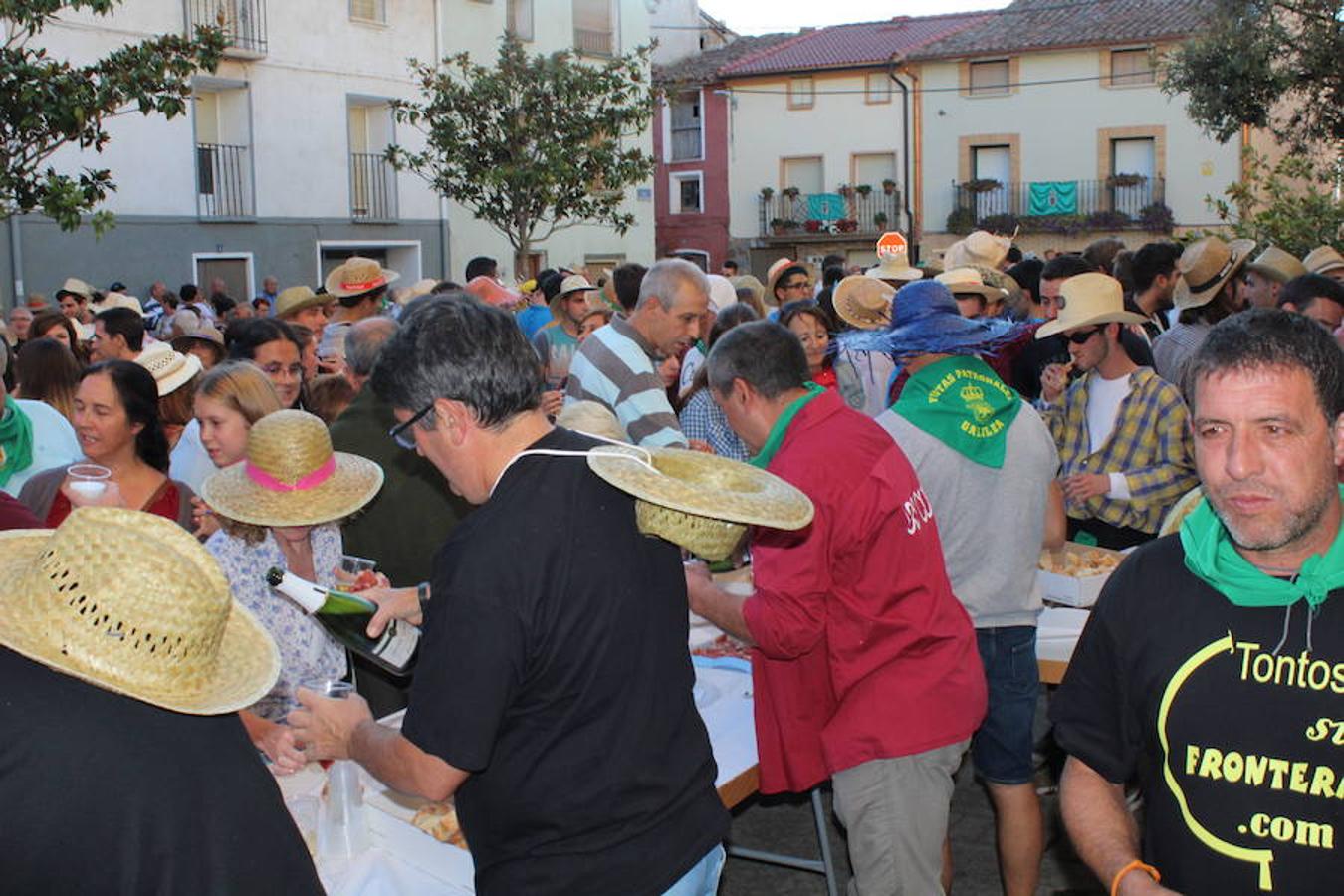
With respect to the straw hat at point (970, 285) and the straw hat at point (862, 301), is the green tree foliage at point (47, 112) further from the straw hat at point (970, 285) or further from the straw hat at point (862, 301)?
the straw hat at point (970, 285)

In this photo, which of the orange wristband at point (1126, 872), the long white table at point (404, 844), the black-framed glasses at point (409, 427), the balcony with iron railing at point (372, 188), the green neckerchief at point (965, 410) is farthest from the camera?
the balcony with iron railing at point (372, 188)

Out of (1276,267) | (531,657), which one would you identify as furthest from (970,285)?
(531,657)

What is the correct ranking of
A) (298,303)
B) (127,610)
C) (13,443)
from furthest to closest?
(298,303), (13,443), (127,610)

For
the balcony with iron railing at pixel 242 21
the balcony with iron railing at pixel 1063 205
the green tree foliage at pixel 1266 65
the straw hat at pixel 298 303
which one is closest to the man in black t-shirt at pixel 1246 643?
the straw hat at pixel 298 303

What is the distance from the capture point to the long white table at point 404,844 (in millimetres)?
2949

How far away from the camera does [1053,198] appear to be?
35125 millimetres

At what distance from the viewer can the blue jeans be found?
7.97 ft

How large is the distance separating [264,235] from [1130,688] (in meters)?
20.3

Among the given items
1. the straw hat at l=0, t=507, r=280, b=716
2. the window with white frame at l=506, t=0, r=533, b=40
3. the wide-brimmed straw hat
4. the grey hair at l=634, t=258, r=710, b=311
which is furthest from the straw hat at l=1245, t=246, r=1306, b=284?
the window with white frame at l=506, t=0, r=533, b=40

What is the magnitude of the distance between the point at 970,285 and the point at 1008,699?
3.79 meters

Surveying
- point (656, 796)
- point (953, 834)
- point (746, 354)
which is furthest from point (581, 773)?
point (953, 834)

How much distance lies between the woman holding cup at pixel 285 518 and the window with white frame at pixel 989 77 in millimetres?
34443

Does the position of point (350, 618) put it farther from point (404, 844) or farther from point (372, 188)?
point (372, 188)

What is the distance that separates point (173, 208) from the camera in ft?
63.8
